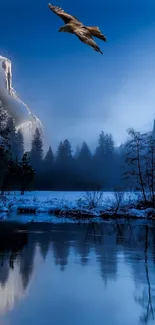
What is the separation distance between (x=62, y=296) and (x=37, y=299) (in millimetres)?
599

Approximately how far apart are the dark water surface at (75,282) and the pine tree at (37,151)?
43.7 metres

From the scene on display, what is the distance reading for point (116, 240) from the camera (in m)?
16.4

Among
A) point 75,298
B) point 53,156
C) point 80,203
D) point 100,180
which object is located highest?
point 53,156

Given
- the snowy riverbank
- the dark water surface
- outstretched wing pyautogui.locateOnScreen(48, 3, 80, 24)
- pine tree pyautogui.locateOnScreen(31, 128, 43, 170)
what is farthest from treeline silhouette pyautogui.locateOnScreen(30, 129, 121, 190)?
outstretched wing pyautogui.locateOnScreen(48, 3, 80, 24)

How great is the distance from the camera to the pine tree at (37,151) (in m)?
59.2

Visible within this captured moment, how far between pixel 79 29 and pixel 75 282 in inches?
233

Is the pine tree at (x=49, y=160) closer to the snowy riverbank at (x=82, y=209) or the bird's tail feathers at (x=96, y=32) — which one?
the snowy riverbank at (x=82, y=209)

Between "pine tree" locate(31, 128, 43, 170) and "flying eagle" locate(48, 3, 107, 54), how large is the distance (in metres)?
52.4

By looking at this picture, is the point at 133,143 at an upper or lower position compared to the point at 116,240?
upper

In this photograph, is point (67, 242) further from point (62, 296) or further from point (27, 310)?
point (27, 310)

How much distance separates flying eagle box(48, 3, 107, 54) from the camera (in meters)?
4.81

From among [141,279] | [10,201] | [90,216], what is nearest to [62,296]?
[141,279]

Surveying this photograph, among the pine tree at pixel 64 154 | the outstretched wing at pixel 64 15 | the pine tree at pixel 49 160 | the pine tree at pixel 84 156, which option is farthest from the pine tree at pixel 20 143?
the outstretched wing at pixel 64 15

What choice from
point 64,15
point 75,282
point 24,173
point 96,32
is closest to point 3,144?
point 24,173
